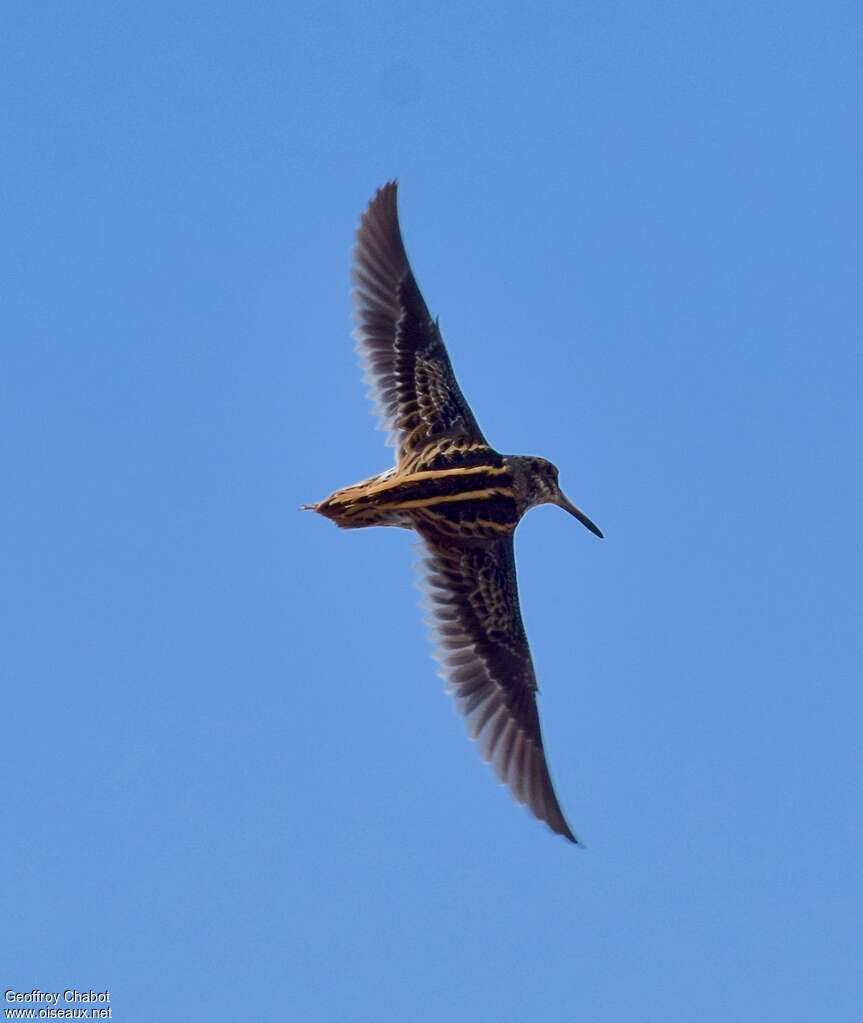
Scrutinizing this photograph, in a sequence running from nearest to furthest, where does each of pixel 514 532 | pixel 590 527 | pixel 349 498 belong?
1. pixel 349 498
2. pixel 514 532
3. pixel 590 527

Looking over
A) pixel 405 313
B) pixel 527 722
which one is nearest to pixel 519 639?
pixel 527 722

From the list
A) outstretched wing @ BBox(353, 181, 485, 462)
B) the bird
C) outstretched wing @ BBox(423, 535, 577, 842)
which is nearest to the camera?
the bird

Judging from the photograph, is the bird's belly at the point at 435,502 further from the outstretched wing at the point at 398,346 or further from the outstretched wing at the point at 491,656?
the outstretched wing at the point at 398,346

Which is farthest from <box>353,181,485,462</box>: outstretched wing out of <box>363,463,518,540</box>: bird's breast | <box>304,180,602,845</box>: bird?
<box>363,463,518,540</box>: bird's breast

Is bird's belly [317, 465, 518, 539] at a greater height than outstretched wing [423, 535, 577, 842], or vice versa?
bird's belly [317, 465, 518, 539]

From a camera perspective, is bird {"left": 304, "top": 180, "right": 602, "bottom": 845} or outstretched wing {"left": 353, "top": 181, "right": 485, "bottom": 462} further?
outstretched wing {"left": 353, "top": 181, "right": 485, "bottom": 462}

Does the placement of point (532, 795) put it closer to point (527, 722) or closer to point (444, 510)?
point (527, 722)

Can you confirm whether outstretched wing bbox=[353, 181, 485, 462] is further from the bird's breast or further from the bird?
the bird's breast
